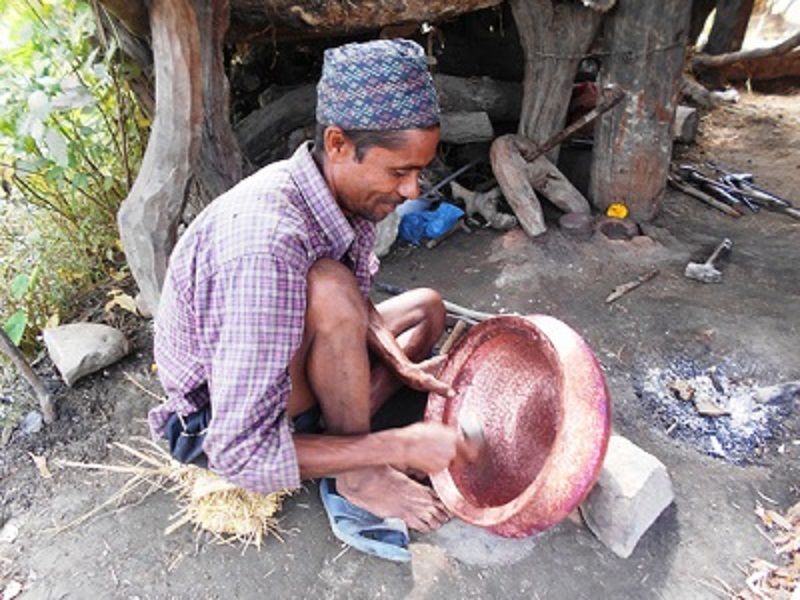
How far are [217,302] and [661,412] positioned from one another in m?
1.85

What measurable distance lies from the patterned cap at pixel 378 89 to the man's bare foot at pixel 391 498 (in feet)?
3.66

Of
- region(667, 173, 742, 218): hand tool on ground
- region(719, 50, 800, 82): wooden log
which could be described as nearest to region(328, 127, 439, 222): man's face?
region(667, 173, 742, 218): hand tool on ground

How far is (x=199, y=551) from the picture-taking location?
2012mm

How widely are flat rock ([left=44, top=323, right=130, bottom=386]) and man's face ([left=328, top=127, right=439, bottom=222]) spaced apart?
1642 millimetres

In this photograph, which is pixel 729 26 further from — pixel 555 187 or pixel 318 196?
pixel 318 196

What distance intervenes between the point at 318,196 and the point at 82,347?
5.61ft

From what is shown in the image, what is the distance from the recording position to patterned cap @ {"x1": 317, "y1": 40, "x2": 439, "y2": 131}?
1.49 m

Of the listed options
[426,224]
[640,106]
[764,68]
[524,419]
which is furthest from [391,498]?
[764,68]

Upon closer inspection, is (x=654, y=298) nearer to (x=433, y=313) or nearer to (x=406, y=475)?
(x=433, y=313)

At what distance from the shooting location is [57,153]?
2.29 meters

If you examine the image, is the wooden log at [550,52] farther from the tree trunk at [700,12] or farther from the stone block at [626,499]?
the tree trunk at [700,12]

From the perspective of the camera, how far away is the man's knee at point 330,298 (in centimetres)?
161

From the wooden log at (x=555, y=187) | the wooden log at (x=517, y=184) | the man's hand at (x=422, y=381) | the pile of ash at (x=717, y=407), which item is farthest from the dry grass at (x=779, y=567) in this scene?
the wooden log at (x=555, y=187)

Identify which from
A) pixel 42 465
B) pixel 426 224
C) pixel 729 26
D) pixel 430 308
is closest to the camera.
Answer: pixel 42 465
